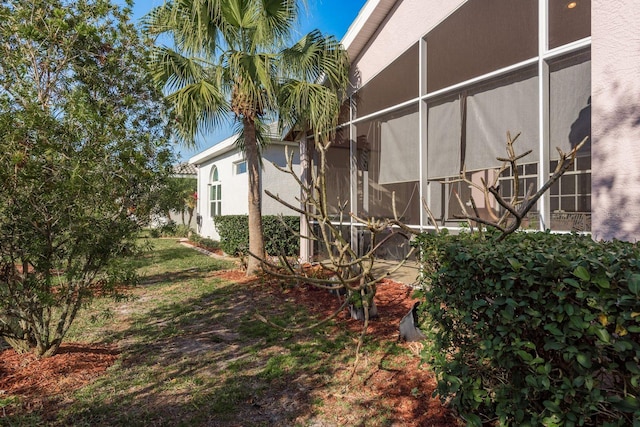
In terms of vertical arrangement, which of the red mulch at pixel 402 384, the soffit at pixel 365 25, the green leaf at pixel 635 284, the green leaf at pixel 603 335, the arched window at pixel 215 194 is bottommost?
the red mulch at pixel 402 384

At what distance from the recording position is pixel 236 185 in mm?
13984

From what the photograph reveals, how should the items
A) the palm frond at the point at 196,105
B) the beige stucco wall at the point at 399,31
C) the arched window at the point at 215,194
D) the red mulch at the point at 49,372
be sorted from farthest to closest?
the arched window at the point at 215,194, the palm frond at the point at 196,105, the beige stucco wall at the point at 399,31, the red mulch at the point at 49,372

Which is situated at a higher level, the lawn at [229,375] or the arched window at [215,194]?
the arched window at [215,194]

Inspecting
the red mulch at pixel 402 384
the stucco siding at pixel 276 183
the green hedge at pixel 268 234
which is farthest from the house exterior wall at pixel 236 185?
the red mulch at pixel 402 384

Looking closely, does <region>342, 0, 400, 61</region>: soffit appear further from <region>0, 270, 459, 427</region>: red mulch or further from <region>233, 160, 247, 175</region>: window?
<region>233, 160, 247, 175</region>: window

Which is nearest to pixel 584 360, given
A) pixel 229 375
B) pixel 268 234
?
pixel 229 375

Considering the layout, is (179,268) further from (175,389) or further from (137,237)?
(175,389)

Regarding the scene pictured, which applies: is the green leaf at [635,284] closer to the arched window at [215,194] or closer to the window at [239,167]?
the window at [239,167]

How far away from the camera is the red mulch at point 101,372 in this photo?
9.23 feet

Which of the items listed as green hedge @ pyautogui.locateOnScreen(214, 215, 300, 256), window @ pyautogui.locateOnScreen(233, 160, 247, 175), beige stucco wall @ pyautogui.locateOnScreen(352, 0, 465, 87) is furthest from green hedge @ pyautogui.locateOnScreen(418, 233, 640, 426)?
window @ pyautogui.locateOnScreen(233, 160, 247, 175)

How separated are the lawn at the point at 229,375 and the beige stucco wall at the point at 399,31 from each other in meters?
4.65

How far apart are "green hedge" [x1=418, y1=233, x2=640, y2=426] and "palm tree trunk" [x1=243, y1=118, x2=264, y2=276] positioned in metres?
6.02

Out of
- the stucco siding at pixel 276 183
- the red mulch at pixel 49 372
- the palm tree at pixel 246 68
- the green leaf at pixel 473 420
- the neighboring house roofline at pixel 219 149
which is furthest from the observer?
the neighboring house roofline at pixel 219 149

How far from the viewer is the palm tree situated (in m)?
6.86
